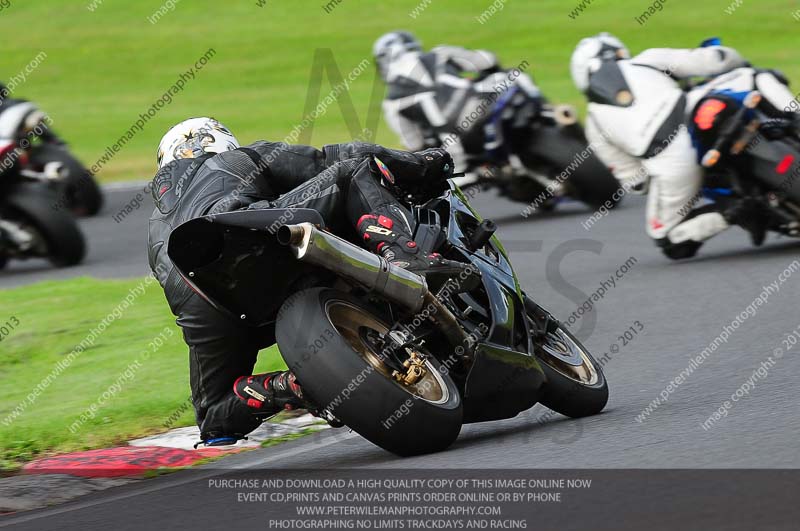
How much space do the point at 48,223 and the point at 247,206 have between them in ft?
23.8

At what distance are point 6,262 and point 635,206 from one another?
5.89 meters

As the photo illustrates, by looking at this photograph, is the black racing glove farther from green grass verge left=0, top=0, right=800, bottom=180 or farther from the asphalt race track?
green grass verge left=0, top=0, right=800, bottom=180

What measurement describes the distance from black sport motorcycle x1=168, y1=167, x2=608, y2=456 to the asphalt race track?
219 millimetres

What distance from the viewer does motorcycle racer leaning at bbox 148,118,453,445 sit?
17.3ft

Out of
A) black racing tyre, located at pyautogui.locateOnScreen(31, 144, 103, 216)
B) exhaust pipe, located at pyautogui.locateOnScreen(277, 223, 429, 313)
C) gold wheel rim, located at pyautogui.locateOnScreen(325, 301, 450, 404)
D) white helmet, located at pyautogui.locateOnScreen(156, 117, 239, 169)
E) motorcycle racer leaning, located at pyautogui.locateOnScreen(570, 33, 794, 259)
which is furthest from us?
black racing tyre, located at pyautogui.locateOnScreen(31, 144, 103, 216)

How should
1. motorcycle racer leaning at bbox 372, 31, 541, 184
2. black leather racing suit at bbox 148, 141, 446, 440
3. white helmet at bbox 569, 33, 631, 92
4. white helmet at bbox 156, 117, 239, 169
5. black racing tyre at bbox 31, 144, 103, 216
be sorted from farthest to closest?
black racing tyre at bbox 31, 144, 103, 216 → motorcycle racer leaning at bbox 372, 31, 541, 184 → white helmet at bbox 569, 33, 631, 92 → white helmet at bbox 156, 117, 239, 169 → black leather racing suit at bbox 148, 141, 446, 440

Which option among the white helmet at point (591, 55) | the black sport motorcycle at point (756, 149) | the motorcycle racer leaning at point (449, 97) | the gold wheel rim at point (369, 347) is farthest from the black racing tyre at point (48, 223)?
the gold wheel rim at point (369, 347)

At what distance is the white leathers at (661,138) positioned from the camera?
9.92m

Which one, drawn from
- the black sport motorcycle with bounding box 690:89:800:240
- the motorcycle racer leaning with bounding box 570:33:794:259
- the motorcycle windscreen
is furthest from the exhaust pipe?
the motorcycle racer leaning with bounding box 570:33:794:259

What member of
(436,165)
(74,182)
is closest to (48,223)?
(74,182)

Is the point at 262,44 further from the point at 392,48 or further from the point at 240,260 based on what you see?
the point at 240,260

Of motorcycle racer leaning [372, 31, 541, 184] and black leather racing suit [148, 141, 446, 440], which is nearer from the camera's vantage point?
black leather racing suit [148, 141, 446, 440]

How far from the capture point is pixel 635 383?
21.9 ft

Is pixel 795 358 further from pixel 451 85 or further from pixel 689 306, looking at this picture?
pixel 451 85
